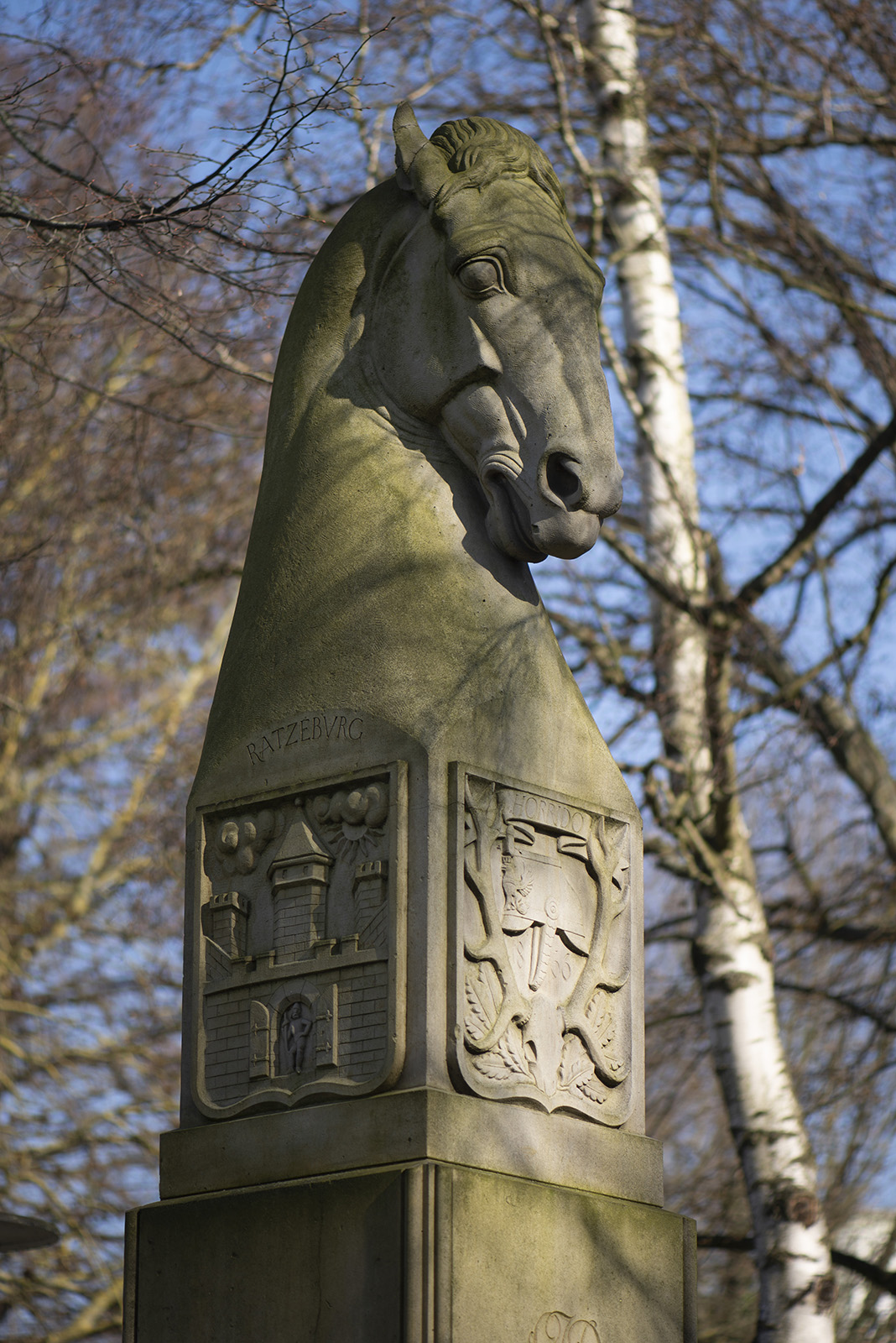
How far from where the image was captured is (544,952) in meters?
4.26

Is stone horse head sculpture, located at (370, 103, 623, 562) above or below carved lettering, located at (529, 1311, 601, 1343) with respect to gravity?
above

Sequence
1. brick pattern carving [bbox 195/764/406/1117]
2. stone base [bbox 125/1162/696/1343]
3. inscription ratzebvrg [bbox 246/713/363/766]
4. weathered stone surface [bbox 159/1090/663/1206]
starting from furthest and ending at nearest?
inscription ratzebvrg [bbox 246/713/363/766] < brick pattern carving [bbox 195/764/406/1117] < weathered stone surface [bbox 159/1090/663/1206] < stone base [bbox 125/1162/696/1343]

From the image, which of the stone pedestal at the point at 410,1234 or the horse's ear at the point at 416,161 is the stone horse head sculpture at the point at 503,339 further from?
the stone pedestal at the point at 410,1234

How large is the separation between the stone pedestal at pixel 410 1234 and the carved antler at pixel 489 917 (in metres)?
0.20

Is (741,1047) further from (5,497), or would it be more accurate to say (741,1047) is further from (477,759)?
(5,497)

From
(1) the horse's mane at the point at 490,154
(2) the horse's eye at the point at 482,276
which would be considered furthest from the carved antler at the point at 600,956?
(1) the horse's mane at the point at 490,154

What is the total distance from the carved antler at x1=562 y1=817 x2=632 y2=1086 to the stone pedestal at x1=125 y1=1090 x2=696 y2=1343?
140 mm

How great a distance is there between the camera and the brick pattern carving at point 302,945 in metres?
4.07

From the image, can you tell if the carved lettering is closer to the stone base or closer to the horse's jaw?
the stone base

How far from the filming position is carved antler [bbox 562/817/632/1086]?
432cm

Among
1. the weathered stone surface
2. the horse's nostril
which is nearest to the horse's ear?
the horse's nostril

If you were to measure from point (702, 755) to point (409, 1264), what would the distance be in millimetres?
4583

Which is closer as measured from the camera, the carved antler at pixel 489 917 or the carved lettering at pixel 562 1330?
the carved lettering at pixel 562 1330

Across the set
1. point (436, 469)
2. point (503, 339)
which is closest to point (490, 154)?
point (503, 339)
